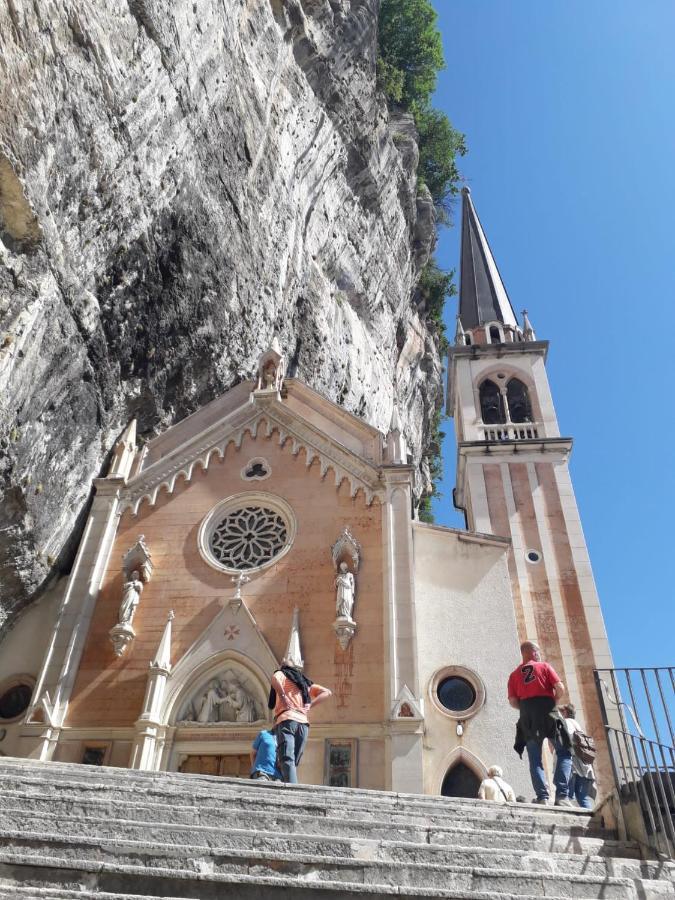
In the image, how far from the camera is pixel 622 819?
22.1ft

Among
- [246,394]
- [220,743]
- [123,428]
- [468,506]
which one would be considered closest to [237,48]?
[246,394]

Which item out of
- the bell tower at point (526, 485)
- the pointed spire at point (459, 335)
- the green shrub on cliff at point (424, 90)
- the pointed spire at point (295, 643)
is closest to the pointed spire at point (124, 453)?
the pointed spire at point (295, 643)

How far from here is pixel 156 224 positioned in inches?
597

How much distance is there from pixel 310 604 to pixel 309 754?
2881 mm

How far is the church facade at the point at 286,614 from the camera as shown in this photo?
12859mm

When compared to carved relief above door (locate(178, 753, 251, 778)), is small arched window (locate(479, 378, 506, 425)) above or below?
above

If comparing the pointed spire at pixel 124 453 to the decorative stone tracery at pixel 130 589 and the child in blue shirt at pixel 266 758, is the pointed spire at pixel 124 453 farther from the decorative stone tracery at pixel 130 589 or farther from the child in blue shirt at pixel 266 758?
the child in blue shirt at pixel 266 758

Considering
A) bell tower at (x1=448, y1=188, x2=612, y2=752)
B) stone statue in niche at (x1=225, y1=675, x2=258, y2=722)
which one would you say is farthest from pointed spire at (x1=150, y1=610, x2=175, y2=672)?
bell tower at (x1=448, y1=188, x2=612, y2=752)

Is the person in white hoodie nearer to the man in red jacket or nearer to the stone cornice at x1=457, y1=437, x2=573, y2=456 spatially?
the man in red jacket

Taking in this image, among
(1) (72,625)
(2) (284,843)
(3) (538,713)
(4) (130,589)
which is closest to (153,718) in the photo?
(4) (130,589)

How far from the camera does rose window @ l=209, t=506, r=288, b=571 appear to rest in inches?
Result: 602

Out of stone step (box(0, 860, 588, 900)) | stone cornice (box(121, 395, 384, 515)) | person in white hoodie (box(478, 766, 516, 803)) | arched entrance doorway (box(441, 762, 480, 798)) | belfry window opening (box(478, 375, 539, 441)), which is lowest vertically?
stone step (box(0, 860, 588, 900))

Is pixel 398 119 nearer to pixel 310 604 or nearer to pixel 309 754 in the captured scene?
pixel 310 604

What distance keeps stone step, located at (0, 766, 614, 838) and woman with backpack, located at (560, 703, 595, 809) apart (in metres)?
1.17
